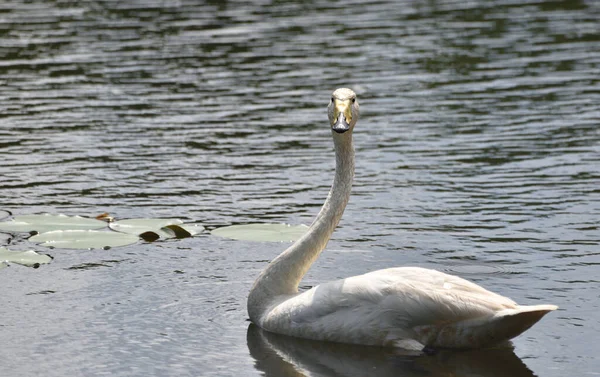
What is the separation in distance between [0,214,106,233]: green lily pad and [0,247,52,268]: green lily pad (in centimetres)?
94

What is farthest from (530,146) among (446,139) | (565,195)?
(565,195)

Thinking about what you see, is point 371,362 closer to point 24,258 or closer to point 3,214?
point 24,258

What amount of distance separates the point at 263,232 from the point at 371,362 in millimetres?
3909

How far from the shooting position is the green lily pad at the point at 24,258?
39.5ft

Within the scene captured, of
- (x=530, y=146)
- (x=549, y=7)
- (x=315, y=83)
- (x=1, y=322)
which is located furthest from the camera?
(x=549, y=7)

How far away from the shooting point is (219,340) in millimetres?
10016

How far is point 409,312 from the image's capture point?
30.8 ft

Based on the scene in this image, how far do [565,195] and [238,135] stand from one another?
6.24 meters

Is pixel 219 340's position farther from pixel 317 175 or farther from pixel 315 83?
pixel 315 83

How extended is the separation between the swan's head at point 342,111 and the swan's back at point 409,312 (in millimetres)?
1253

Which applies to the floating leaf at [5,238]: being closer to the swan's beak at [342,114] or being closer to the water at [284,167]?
the water at [284,167]

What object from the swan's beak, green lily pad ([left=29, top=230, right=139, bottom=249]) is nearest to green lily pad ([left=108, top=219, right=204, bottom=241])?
green lily pad ([left=29, top=230, right=139, bottom=249])

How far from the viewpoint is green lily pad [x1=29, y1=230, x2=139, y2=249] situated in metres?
12.7

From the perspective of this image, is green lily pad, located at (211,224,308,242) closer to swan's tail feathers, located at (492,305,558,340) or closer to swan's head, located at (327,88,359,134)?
swan's head, located at (327,88,359,134)
